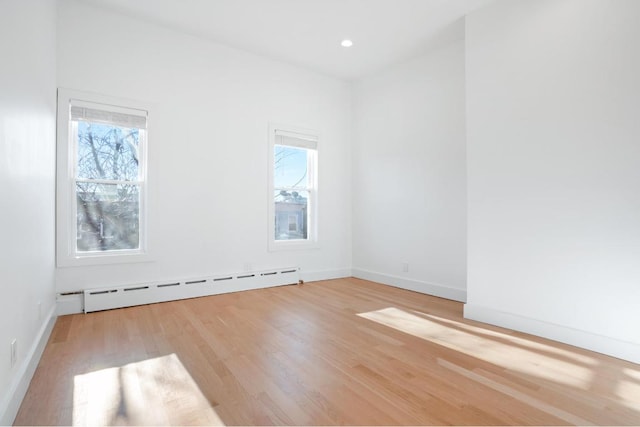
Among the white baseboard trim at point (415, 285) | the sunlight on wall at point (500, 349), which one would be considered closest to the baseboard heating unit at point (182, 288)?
the white baseboard trim at point (415, 285)

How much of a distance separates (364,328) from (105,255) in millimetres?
2768

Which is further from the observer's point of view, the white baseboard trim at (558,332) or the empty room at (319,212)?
the white baseboard trim at (558,332)

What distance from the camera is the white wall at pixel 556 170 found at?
2.39 metres

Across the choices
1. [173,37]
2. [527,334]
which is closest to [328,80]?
[173,37]

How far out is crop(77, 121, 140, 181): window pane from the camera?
346cm

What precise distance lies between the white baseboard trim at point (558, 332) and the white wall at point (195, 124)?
2.49 metres

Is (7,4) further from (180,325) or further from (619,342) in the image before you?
(619,342)

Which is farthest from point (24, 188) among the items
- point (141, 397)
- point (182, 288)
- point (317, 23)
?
point (317, 23)

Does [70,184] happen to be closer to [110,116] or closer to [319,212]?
[110,116]

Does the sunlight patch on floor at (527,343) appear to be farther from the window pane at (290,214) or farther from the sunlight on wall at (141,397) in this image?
the window pane at (290,214)

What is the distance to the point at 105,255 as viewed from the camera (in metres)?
3.48

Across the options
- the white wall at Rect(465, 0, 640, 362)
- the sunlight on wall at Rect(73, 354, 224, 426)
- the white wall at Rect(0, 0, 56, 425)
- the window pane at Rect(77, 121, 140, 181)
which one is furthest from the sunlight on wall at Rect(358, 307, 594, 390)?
the window pane at Rect(77, 121, 140, 181)

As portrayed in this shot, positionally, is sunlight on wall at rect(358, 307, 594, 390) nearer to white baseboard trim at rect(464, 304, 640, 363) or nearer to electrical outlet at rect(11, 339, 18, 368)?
white baseboard trim at rect(464, 304, 640, 363)

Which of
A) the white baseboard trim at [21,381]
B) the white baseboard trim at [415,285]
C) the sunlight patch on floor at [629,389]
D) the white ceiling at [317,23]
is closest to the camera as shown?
the white baseboard trim at [21,381]
